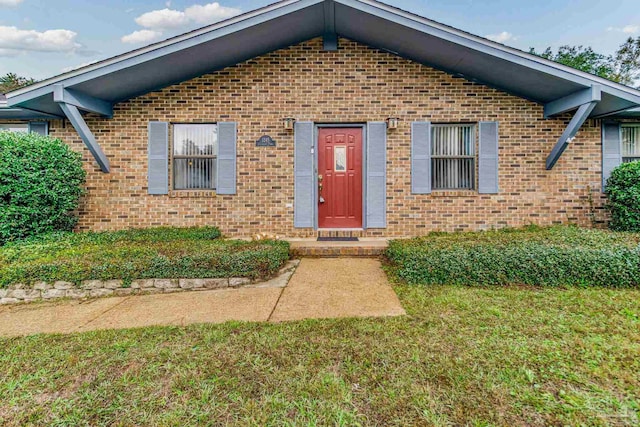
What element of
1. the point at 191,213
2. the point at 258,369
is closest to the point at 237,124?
the point at 191,213

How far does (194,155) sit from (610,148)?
27.4ft

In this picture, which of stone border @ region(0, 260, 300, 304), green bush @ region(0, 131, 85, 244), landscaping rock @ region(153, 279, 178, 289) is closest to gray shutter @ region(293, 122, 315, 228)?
stone border @ region(0, 260, 300, 304)

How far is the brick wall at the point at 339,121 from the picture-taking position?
597 cm

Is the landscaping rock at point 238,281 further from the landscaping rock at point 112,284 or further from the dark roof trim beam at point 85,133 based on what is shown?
the dark roof trim beam at point 85,133

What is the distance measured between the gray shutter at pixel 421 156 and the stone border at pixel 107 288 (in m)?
3.48

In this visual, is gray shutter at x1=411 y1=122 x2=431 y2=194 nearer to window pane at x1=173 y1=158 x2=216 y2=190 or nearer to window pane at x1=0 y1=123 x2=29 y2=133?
window pane at x1=173 y1=158 x2=216 y2=190

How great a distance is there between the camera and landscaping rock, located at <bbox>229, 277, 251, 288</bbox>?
3.94m

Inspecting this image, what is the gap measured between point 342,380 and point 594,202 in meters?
6.81

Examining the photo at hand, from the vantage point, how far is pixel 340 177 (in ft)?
20.2

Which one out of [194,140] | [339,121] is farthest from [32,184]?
[339,121]

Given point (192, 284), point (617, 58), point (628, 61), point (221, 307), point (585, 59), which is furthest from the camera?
point (617, 58)

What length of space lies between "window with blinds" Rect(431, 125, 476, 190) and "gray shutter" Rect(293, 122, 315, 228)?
2.51 metres

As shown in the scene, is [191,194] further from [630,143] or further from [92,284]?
[630,143]

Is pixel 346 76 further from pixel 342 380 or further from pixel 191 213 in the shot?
pixel 342 380
